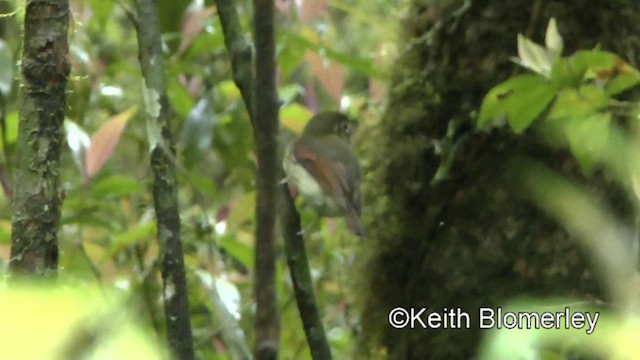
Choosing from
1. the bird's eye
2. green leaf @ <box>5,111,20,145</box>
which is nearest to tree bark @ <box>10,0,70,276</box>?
green leaf @ <box>5,111,20,145</box>

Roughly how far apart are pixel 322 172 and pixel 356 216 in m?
0.15

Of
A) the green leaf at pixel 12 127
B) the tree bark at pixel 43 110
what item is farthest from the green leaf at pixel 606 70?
the green leaf at pixel 12 127

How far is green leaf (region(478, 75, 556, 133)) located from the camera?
72 centimetres

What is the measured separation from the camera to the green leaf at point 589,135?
705 millimetres

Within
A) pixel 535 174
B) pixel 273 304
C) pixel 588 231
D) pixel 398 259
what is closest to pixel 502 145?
pixel 535 174

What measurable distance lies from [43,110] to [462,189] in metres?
0.70

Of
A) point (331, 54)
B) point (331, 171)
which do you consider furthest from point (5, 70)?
point (331, 171)

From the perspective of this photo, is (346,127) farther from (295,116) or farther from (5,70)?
(5,70)

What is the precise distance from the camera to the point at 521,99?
76 centimetres

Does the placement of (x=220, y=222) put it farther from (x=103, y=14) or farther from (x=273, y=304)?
(x=273, y=304)

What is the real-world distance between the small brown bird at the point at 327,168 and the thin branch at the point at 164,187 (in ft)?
1.39

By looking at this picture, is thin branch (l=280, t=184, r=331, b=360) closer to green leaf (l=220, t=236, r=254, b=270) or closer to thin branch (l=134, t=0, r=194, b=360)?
thin branch (l=134, t=0, r=194, b=360)

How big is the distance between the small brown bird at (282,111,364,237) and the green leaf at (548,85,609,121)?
565 millimetres

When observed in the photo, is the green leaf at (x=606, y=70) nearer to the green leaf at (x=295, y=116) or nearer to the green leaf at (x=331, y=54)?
the green leaf at (x=331, y=54)
